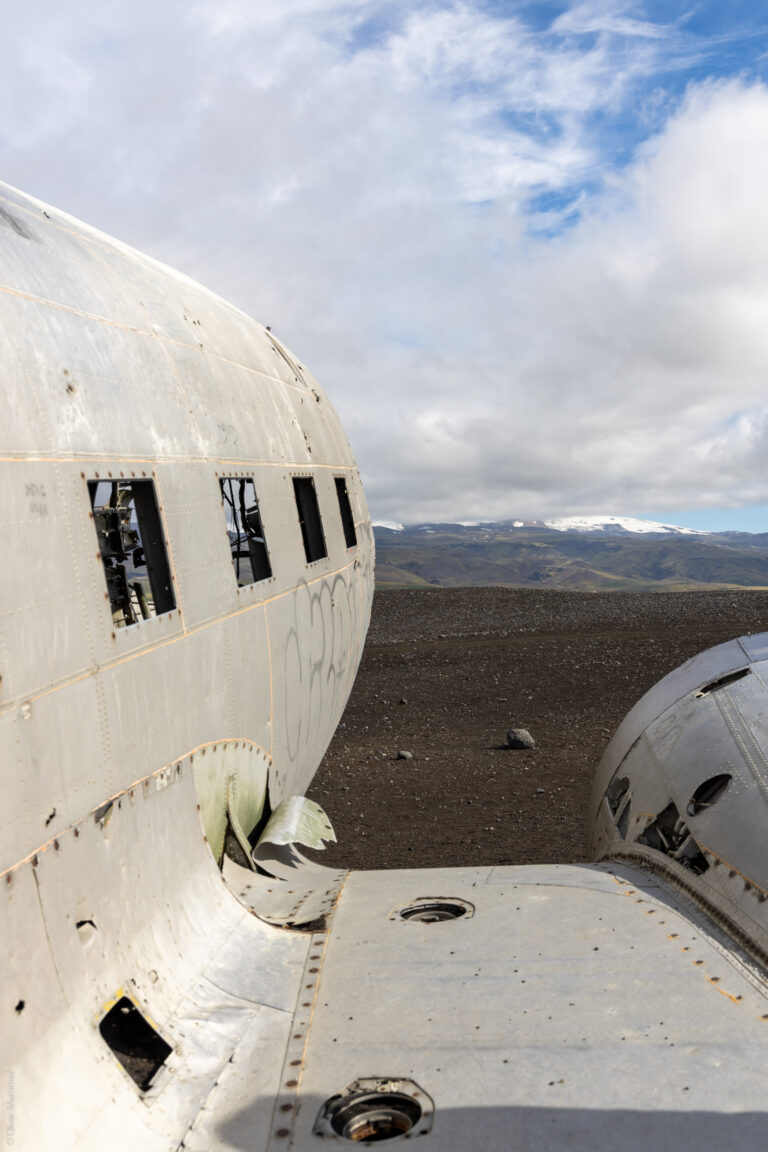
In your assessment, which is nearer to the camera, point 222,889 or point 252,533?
point 222,889

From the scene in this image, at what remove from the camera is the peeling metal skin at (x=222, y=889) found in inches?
158

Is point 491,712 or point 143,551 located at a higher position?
point 143,551

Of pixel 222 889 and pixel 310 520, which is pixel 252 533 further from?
pixel 222 889

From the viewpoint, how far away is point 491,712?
2089 centimetres

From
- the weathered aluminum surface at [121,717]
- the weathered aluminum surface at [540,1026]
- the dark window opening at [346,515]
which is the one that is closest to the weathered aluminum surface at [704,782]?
the weathered aluminum surface at [540,1026]

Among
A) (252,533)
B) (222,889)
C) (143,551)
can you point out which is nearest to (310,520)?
(252,533)

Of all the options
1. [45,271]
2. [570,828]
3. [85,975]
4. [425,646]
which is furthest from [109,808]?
[425,646]

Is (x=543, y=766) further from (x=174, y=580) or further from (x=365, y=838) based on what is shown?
(x=174, y=580)

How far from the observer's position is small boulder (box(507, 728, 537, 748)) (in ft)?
59.6

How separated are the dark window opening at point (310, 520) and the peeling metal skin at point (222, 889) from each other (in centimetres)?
141

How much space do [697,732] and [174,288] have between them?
627 cm

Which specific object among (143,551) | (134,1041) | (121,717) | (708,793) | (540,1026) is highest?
(143,551)

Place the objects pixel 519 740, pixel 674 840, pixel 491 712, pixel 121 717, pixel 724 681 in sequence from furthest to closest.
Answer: pixel 491 712 < pixel 519 740 < pixel 724 681 < pixel 674 840 < pixel 121 717

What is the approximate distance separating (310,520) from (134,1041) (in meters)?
5.99
